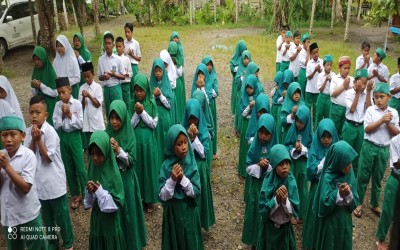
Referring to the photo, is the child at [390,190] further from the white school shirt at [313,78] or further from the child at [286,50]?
the child at [286,50]

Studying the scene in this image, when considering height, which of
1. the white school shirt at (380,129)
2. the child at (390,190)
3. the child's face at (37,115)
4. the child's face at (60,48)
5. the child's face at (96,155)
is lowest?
the child at (390,190)

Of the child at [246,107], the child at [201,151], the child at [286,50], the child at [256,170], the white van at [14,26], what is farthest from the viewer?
the white van at [14,26]

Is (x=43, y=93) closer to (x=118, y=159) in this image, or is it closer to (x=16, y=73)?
(x=118, y=159)

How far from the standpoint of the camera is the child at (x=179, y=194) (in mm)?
3875

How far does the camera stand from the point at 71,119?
520cm

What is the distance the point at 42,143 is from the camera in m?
4.15

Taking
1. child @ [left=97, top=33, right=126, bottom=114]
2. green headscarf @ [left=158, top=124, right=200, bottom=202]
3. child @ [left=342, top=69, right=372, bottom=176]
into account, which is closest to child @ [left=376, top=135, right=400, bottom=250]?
child @ [left=342, top=69, right=372, bottom=176]

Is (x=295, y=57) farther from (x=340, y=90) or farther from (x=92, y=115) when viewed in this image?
(x=92, y=115)

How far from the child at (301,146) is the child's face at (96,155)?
2556 millimetres

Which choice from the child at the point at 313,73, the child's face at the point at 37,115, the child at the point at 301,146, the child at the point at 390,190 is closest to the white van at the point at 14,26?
the child at the point at 313,73

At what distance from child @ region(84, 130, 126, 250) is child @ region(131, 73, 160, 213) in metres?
1.49

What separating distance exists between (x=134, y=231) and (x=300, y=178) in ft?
7.53

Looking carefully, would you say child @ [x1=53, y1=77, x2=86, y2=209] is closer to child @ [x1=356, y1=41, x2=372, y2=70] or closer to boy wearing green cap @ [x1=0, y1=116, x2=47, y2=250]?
boy wearing green cap @ [x1=0, y1=116, x2=47, y2=250]

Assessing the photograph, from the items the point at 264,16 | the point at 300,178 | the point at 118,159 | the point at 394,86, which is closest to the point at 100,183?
the point at 118,159
